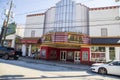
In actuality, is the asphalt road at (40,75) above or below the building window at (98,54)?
below

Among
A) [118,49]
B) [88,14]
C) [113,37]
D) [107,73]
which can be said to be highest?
[88,14]

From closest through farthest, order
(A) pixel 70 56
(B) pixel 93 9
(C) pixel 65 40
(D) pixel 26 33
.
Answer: (C) pixel 65 40 < (B) pixel 93 9 < (A) pixel 70 56 < (D) pixel 26 33

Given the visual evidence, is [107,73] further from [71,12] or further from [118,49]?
[71,12]

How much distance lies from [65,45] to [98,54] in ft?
19.9

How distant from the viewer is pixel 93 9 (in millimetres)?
30531

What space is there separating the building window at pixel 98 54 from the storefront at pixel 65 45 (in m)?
0.88

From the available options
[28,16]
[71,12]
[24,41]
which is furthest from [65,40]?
[28,16]

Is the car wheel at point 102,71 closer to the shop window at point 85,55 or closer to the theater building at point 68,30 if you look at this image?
the theater building at point 68,30

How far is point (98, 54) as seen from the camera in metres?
28.1

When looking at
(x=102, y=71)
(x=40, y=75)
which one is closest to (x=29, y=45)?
(x=102, y=71)

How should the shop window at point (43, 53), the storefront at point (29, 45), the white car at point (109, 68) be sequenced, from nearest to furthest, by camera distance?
the white car at point (109, 68)
the shop window at point (43, 53)
the storefront at point (29, 45)

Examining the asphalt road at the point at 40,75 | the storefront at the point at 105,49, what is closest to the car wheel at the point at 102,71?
the asphalt road at the point at 40,75

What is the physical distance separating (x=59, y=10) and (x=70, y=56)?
9.99m

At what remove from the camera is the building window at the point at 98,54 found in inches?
1100
